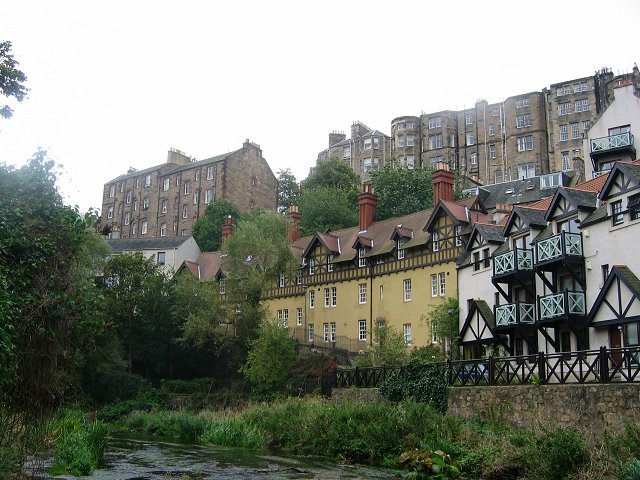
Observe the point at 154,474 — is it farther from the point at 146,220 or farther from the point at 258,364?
the point at 146,220

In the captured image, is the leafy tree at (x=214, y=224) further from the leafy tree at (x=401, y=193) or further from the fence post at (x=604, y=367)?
the fence post at (x=604, y=367)

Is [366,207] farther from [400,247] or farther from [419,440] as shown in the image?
[419,440]

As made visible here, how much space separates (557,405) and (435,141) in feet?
268

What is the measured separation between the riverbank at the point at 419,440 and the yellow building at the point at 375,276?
44.1 ft

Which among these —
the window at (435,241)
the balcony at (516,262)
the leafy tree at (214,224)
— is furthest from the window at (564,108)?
the balcony at (516,262)

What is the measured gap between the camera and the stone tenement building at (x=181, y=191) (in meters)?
85.2

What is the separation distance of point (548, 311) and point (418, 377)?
660 centimetres

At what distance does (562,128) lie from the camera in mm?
88562

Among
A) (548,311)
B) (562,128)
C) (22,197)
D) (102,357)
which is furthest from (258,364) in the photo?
(562,128)

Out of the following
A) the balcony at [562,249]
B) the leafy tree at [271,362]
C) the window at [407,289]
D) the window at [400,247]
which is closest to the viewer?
the balcony at [562,249]

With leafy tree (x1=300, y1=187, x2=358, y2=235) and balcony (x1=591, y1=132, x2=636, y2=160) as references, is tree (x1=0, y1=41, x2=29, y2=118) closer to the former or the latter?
balcony (x1=591, y1=132, x2=636, y2=160)

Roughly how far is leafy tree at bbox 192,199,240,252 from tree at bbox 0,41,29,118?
200 ft

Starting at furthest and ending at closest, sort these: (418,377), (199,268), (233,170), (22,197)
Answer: (233,170) → (199,268) → (418,377) → (22,197)

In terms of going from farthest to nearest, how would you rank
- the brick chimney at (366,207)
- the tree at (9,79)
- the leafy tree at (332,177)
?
the leafy tree at (332,177), the brick chimney at (366,207), the tree at (9,79)
